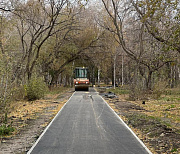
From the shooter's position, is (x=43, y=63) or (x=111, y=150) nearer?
(x=111, y=150)

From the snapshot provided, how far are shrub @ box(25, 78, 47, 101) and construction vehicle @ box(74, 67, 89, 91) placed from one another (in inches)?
551

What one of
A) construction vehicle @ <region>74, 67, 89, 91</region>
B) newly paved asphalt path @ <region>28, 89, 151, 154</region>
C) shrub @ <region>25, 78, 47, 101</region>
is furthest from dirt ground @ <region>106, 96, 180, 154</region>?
construction vehicle @ <region>74, 67, 89, 91</region>

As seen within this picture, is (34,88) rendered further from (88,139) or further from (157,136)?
(157,136)

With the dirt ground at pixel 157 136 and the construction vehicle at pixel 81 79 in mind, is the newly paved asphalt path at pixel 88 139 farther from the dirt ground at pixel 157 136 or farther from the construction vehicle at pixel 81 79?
the construction vehicle at pixel 81 79

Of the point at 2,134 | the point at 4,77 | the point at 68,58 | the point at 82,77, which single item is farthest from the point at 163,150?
the point at 68,58

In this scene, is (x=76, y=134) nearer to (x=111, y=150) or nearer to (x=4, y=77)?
(x=111, y=150)

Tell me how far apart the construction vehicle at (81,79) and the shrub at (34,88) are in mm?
13985

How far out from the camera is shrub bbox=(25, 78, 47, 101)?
2545 cm

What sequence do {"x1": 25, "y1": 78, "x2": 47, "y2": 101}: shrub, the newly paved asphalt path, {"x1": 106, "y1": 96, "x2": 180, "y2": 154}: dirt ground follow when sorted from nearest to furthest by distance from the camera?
the newly paved asphalt path, {"x1": 106, "y1": 96, "x2": 180, "y2": 154}: dirt ground, {"x1": 25, "y1": 78, "x2": 47, "y2": 101}: shrub

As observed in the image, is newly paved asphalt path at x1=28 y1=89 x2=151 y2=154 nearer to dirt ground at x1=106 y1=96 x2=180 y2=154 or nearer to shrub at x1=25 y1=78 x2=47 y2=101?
dirt ground at x1=106 y1=96 x2=180 y2=154

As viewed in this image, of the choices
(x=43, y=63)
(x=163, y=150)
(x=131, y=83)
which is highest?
(x=43, y=63)

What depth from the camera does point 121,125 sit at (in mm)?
13039

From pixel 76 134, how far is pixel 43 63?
102 ft

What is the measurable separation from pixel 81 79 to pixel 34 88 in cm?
1555
